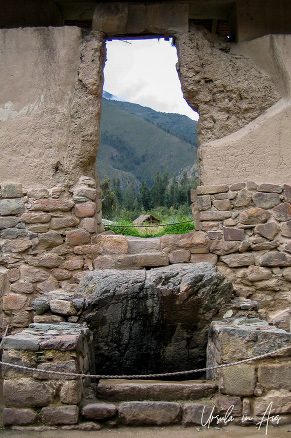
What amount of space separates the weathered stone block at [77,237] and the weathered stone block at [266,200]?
1.68 m

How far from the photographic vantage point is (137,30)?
4.85m

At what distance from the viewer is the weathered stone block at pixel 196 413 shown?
3057mm

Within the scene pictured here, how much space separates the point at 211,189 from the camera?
457 cm

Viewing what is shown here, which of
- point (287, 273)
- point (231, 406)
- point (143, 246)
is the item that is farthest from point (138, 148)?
point (231, 406)

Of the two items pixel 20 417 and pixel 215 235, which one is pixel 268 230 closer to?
pixel 215 235

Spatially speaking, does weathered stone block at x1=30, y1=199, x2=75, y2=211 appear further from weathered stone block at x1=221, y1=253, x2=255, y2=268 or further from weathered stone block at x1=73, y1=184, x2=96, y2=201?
weathered stone block at x1=221, y1=253, x2=255, y2=268

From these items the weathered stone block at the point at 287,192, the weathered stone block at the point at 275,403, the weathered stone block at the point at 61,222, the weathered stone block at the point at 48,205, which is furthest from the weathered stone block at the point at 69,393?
the weathered stone block at the point at 287,192

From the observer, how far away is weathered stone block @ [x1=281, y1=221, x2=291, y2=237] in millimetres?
4457

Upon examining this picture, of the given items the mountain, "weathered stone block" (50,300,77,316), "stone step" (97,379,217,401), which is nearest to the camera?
"stone step" (97,379,217,401)

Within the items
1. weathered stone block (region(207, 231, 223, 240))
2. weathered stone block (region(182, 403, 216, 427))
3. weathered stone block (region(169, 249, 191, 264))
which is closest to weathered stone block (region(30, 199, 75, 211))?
weathered stone block (region(169, 249, 191, 264))

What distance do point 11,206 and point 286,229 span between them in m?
2.69

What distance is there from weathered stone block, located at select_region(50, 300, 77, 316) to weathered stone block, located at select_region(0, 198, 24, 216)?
122 cm

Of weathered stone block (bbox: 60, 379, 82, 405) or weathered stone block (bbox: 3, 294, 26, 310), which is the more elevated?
weathered stone block (bbox: 3, 294, 26, 310)

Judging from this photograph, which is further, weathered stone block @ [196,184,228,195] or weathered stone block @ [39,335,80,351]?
weathered stone block @ [196,184,228,195]
